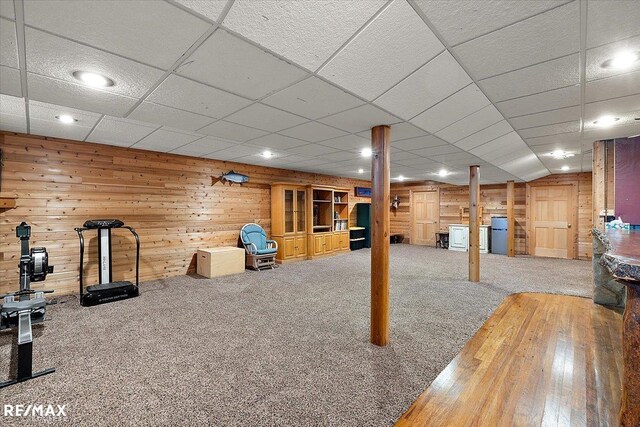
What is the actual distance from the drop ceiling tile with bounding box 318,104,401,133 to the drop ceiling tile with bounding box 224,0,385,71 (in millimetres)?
935

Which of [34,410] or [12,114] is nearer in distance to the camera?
[34,410]

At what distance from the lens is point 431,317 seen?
3.50m

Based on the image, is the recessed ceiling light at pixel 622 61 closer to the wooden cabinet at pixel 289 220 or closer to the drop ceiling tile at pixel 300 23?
the drop ceiling tile at pixel 300 23

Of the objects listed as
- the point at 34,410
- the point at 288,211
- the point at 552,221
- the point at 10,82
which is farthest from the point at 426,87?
the point at 552,221

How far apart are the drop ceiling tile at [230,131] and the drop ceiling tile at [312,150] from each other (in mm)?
885

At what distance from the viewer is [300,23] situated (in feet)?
4.85

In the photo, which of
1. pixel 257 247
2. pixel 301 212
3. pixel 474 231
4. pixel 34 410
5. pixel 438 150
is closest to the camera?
pixel 34 410

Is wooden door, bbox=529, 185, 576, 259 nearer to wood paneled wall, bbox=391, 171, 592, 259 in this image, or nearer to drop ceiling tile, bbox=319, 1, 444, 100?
wood paneled wall, bbox=391, 171, 592, 259

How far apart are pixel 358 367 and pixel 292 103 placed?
2373 millimetres

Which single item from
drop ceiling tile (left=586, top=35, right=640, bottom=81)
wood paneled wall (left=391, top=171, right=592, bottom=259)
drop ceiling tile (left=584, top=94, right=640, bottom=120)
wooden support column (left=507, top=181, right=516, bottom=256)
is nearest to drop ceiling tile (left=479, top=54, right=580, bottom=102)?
drop ceiling tile (left=586, top=35, right=640, bottom=81)

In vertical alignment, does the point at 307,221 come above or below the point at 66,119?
Answer: below

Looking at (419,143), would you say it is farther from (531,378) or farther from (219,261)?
(219,261)

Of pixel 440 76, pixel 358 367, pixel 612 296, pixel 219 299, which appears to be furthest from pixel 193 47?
pixel 612 296

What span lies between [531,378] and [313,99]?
290 cm
